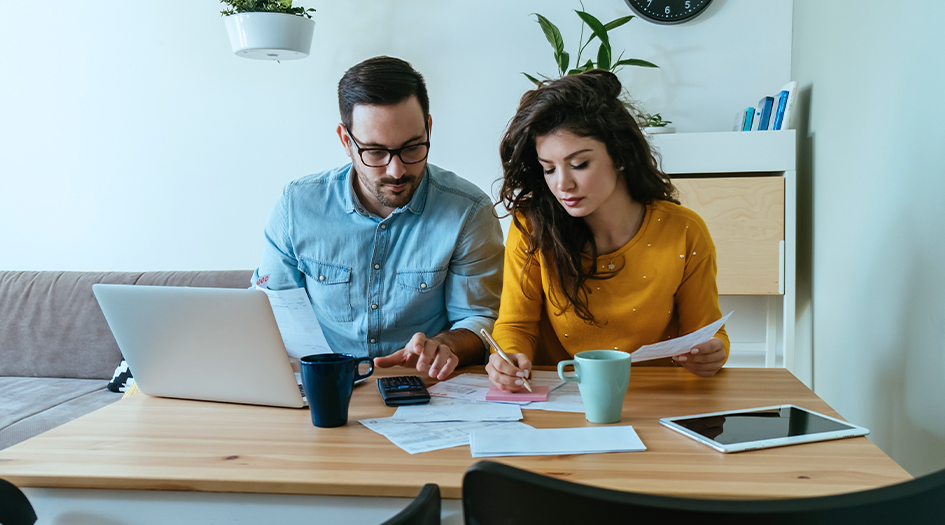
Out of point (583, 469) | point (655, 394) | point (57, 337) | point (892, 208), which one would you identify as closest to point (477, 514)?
point (583, 469)

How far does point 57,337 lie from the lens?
241cm

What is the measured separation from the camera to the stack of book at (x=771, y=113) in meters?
2.37

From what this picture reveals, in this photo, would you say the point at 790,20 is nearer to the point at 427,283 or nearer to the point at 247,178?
the point at 427,283

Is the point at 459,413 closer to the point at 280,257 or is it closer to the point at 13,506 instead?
the point at 13,506

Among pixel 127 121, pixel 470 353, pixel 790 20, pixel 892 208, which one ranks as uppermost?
pixel 790 20

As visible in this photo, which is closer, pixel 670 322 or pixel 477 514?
pixel 477 514

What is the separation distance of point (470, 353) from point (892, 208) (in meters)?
1.08

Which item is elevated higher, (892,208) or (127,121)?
(127,121)

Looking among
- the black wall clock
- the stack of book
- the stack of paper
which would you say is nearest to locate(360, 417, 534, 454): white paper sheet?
the stack of paper

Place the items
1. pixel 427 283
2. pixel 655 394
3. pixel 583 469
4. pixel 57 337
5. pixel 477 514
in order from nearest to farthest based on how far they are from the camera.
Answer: pixel 477 514 < pixel 583 469 < pixel 655 394 < pixel 427 283 < pixel 57 337

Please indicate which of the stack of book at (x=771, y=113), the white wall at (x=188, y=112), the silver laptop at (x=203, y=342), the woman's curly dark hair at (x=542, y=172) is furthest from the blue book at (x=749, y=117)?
the silver laptop at (x=203, y=342)

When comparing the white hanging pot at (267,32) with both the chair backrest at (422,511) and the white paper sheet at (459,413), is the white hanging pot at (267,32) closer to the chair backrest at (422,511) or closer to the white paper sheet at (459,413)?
the white paper sheet at (459,413)

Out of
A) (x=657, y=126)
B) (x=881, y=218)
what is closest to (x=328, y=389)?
(x=881, y=218)

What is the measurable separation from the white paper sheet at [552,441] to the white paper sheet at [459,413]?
6 centimetres
